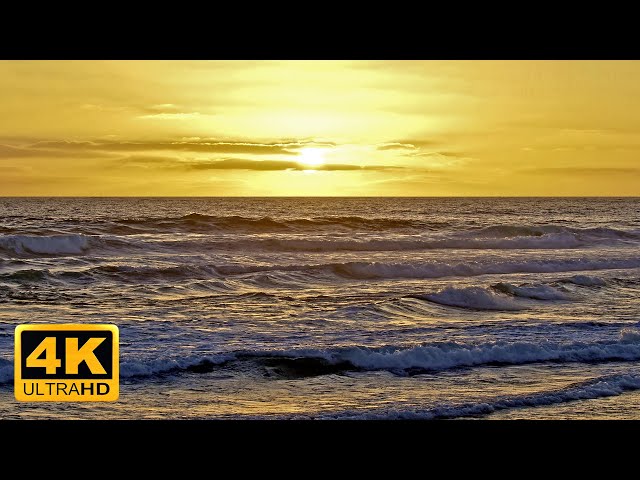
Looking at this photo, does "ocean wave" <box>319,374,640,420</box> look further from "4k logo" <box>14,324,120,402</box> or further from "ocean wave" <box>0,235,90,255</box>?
"ocean wave" <box>0,235,90,255</box>

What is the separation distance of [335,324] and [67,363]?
5721 millimetres

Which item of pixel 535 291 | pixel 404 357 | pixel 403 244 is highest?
pixel 403 244

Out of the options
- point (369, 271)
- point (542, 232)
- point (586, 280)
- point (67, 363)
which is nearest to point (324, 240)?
point (369, 271)

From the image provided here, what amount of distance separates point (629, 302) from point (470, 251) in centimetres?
969

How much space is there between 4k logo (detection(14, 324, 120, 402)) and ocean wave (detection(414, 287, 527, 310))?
21.7ft

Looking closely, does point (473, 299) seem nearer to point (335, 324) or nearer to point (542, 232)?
point (335, 324)

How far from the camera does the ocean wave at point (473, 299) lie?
1176 cm

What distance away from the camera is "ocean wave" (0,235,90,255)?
19.6m

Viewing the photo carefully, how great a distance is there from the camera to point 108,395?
18.8 ft

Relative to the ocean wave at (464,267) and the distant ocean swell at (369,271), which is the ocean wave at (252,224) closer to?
the distant ocean swell at (369,271)

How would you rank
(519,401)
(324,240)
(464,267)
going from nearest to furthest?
(519,401) < (464,267) < (324,240)

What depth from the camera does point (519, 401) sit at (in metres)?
5.93
